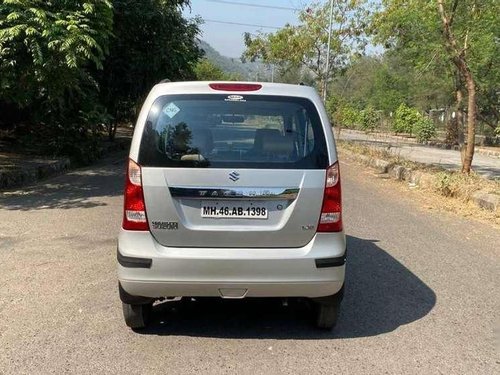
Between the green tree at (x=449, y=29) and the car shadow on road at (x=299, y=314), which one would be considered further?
the green tree at (x=449, y=29)

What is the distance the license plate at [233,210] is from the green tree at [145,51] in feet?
47.6

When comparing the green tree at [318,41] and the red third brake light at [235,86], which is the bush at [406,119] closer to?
the green tree at [318,41]

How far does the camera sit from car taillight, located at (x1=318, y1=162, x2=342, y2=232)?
403 centimetres

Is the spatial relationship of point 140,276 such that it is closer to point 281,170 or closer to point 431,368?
point 281,170

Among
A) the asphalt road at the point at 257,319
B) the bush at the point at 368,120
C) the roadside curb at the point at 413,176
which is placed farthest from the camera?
the bush at the point at 368,120

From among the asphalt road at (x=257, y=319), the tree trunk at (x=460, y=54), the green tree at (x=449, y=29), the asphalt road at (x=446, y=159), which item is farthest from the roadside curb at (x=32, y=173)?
the asphalt road at (x=446, y=159)

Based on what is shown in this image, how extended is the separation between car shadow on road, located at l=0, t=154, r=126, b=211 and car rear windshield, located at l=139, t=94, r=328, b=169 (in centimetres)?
594

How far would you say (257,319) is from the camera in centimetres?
471

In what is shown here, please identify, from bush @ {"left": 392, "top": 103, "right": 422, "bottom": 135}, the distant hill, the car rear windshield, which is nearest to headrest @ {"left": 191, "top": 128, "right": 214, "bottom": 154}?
the car rear windshield

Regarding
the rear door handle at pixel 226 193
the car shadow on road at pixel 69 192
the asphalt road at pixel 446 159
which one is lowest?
the asphalt road at pixel 446 159

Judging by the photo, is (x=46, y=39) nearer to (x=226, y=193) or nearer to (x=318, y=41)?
(x=226, y=193)

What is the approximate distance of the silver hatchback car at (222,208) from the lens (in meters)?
3.94

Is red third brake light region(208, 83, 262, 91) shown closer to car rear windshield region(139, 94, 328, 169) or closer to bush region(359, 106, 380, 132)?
car rear windshield region(139, 94, 328, 169)

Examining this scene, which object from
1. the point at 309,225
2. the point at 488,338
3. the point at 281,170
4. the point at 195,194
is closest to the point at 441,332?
the point at 488,338
